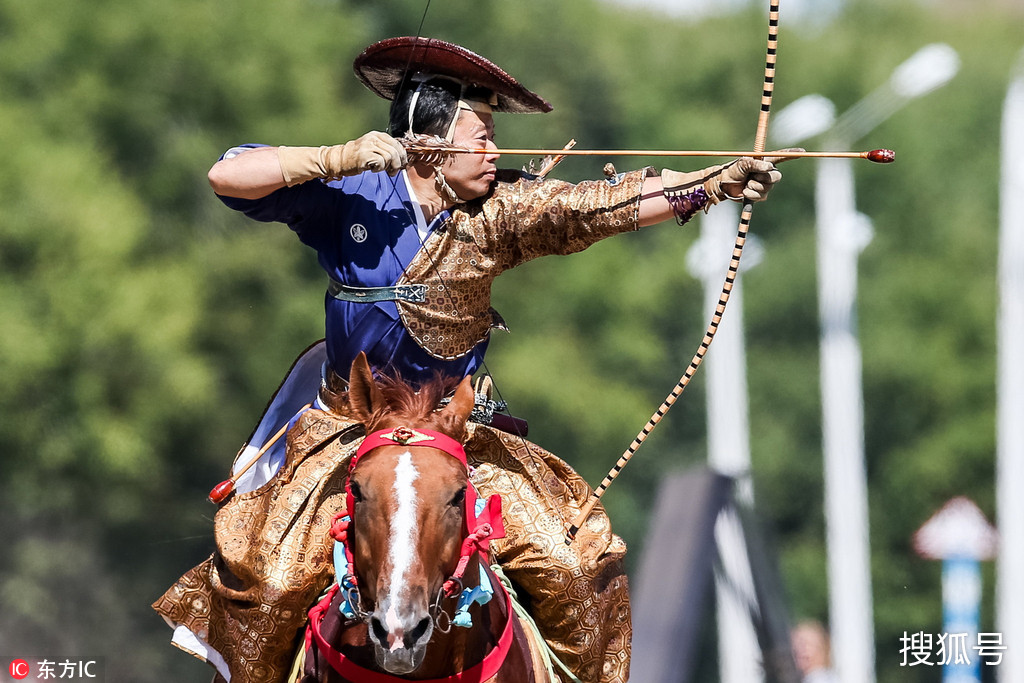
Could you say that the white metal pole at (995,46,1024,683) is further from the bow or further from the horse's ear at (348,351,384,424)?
the horse's ear at (348,351,384,424)

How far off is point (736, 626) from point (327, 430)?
7.72 metres

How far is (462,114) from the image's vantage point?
472 centimetres

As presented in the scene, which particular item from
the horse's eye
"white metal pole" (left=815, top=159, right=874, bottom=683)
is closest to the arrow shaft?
the horse's eye

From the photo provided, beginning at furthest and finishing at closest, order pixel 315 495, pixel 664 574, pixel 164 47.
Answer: pixel 164 47 < pixel 664 574 < pixel 315 495

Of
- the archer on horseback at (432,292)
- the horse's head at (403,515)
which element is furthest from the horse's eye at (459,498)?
the archer on horseback at (432,292)

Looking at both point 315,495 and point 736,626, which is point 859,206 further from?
point 315,495

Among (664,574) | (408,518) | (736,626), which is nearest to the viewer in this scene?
(408,518)

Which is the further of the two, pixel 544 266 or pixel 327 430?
pixel 544 266

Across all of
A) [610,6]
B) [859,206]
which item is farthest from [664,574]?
[610,6]

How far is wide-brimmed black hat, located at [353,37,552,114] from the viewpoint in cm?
466

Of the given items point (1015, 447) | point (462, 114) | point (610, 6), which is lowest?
point (462, 114)

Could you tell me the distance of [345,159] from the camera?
4250 mm

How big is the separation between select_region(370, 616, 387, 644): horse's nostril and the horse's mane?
2.03 ft

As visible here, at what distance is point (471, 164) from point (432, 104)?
24 centimetres
